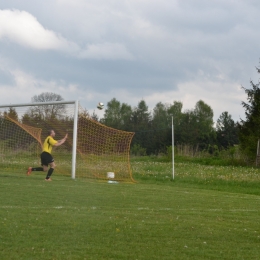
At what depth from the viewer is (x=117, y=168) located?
1962 cm

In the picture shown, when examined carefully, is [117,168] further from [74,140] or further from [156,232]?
[156,232]

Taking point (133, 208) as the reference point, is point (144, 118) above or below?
above

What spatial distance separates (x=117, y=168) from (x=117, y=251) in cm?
1374

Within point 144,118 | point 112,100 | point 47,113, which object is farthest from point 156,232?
point 112,100

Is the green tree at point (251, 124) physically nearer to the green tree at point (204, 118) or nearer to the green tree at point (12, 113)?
the green tree at point (12, 113)

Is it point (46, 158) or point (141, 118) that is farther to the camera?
point (141, 118)

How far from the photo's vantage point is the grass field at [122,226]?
592 centimetres

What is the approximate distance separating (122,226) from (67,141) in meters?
12.3

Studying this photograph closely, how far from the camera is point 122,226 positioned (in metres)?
7.61

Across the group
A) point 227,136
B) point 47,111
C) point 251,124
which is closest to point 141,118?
point 227,136

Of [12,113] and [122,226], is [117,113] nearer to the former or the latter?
[12,113]

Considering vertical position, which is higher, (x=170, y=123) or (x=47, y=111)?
(x=170, y=123)

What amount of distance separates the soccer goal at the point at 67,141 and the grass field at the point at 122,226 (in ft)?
20.8

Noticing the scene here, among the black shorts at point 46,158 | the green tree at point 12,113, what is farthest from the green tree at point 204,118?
the black shorts at point 46,158
